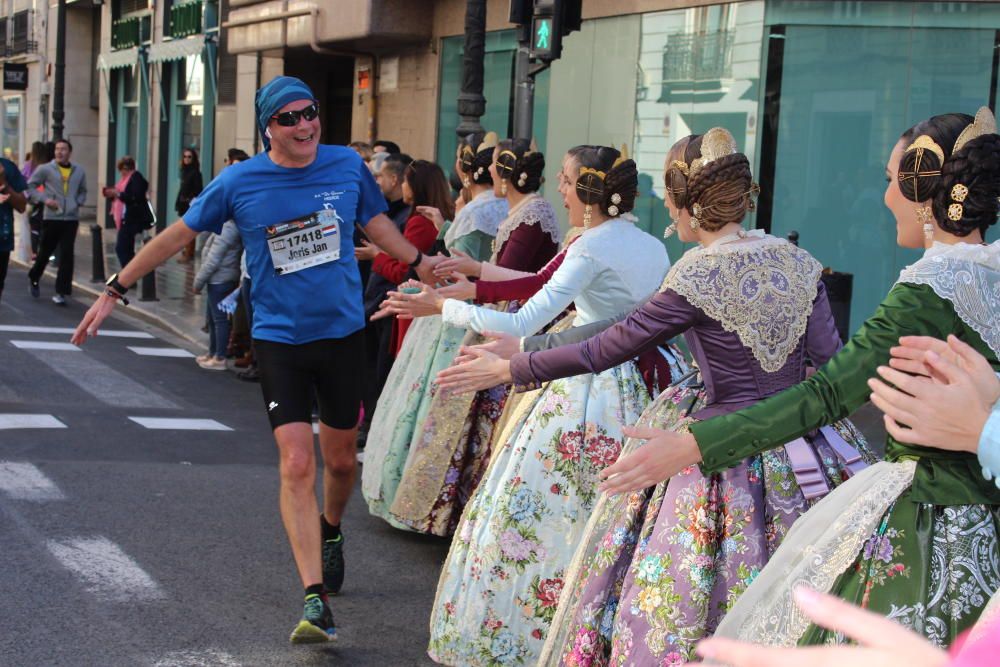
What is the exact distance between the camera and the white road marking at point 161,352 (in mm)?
12969

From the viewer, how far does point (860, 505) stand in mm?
2611

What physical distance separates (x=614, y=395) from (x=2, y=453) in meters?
4.54

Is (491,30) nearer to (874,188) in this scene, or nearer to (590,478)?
(874,188)

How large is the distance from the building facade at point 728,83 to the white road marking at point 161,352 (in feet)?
16.4

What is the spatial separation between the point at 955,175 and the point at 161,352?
1132 cm

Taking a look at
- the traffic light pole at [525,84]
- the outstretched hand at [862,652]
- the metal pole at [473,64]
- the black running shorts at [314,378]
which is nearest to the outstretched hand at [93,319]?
the black running shorts at [314,378]

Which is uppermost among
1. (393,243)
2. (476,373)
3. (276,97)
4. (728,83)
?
(728,83)

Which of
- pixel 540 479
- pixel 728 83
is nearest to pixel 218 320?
pixel 728 83

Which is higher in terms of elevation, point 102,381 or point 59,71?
point 59,71

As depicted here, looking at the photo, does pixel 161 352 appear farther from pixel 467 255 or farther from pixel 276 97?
pixel 276 97

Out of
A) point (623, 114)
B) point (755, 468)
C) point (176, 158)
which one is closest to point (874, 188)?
point (623, 114)

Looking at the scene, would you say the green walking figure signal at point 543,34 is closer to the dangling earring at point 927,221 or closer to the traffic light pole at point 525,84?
the traffic light pole at point 525,84

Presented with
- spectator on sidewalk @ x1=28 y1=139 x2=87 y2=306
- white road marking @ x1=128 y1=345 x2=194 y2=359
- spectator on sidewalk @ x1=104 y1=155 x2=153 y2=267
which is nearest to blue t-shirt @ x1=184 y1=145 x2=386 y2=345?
white road marking @ x1=128 y1=345 x2=194 y2=359

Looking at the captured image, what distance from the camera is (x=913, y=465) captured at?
103 inches
